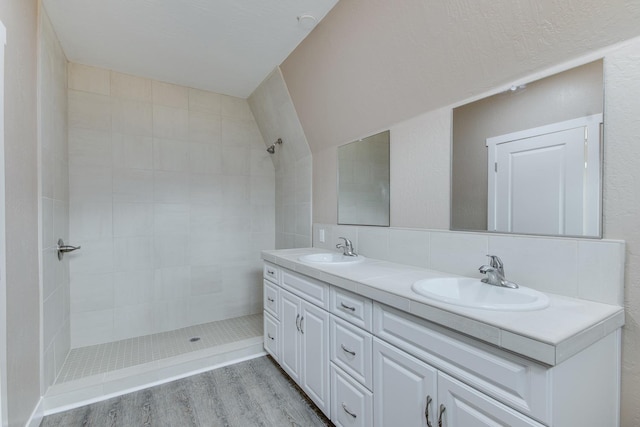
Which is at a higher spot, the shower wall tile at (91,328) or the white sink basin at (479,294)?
the white sink basin at (479,294)

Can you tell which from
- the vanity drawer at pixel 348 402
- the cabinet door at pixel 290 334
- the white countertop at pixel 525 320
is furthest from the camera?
the cabinet door at pixel 290 334

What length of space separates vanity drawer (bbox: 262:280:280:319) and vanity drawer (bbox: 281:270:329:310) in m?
0.15

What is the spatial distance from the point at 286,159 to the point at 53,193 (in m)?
1.90

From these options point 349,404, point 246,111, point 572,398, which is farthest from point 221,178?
point 572,398

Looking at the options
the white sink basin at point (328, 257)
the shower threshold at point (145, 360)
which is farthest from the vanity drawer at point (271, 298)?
the shower threshold at point (145, 360)

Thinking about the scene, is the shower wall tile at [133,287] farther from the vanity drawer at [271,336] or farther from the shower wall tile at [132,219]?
the vanity drawer at [271,336]

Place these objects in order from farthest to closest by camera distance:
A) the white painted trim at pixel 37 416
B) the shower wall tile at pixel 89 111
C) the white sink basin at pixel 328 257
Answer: the shower wall tile at pixel 89 111, the white sink basin at pixel 328 257, the white painted trim at pixel 37 416

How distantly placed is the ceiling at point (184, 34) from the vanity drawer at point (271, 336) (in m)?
2.08

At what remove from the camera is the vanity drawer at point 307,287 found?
63.4 inches

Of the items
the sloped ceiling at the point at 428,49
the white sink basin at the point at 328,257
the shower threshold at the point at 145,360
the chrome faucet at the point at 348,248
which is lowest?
the shower threshold at the point at 145,360

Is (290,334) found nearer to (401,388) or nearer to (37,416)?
(401,388)

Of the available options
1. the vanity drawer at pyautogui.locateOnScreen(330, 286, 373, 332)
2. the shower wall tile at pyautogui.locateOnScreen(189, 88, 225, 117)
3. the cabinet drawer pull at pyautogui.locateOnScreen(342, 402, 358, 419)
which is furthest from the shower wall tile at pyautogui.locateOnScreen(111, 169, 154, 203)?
the cabinet drawer pull at pyautogui.locateOnScreen(342, 402, 358, 419)

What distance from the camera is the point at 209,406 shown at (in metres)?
1.83

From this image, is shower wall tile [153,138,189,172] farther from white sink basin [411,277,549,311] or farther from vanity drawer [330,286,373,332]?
white sink basin [411,277,549,311]
